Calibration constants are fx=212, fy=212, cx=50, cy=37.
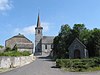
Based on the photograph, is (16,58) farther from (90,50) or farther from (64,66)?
(90,50)

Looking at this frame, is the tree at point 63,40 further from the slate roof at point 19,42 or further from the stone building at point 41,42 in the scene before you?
the stone building at point 41,42

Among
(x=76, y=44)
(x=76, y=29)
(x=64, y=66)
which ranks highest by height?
(x=76, y=29)

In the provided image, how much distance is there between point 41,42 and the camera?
125312mm

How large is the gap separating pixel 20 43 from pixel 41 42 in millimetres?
16701

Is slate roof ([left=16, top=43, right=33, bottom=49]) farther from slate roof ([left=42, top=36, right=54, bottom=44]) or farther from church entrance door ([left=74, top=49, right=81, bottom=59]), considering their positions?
church entrance door ([left=74, top=49, right=81, bottom=59])

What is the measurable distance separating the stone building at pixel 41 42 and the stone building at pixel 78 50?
210ft

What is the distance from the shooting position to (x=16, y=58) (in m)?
37.0

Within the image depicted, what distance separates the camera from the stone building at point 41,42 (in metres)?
124

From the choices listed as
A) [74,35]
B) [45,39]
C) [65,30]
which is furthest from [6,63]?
[45,39]

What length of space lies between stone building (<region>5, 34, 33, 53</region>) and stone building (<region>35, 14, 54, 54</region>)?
39.9ft

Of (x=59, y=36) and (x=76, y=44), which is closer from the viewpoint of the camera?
(x=76, y=44)

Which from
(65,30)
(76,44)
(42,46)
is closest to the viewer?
(76,44)

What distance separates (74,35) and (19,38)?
54502mm

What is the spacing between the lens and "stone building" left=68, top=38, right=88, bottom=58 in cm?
5881
